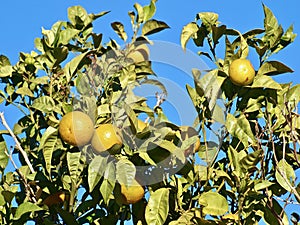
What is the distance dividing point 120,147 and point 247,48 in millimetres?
546

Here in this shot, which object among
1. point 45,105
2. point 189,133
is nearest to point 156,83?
point 189,133

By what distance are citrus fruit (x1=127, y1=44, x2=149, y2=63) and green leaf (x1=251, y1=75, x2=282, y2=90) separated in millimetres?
335

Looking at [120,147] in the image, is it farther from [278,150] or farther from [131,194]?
[278,150]

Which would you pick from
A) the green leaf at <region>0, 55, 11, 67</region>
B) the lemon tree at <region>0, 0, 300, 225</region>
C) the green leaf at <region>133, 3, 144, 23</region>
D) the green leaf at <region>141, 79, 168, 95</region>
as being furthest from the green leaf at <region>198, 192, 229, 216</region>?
the green leaf at <region>0, 55, 11, 67</region>

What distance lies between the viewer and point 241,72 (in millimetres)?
1706

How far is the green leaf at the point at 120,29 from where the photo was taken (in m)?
1.96

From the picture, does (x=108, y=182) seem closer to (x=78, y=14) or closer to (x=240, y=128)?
(x=240, y=128)

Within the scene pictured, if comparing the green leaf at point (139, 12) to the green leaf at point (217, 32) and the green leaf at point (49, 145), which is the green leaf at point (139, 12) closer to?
the green leaf at point (217, 32)

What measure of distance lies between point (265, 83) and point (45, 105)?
0.63 metres


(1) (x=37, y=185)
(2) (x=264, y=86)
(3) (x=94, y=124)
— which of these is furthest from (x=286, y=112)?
(1) (x=37, y=185)

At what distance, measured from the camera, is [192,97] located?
173 centimetres

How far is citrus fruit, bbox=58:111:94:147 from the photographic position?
150 cm

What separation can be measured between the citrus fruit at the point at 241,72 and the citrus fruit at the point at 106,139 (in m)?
0.40

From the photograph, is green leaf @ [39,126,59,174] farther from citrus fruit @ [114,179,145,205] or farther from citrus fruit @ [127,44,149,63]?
citrus fruit @ [127,44,149,63]
